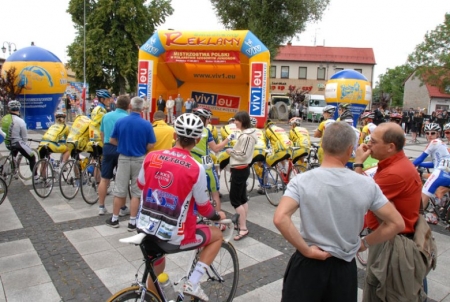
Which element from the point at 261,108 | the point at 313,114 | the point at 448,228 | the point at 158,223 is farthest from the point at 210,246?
the point at 313,114

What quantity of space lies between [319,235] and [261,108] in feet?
44.6

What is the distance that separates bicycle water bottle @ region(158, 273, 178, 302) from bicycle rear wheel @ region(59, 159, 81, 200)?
484cm

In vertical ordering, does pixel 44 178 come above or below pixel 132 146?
below

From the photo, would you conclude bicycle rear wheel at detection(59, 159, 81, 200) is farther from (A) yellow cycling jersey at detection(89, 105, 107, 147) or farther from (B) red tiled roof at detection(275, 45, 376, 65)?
(B) red tiled roof at detection(275, 45, 376, 65)

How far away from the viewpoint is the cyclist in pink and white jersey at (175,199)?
2.58 meters

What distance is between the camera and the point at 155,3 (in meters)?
33.5

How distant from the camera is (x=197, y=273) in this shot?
9.32 ft

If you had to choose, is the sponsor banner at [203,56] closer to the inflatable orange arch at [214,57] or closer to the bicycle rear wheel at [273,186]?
the inflatable orange arch at [214,57]

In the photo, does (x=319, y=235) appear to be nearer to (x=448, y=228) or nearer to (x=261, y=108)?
(x=448, y=228)

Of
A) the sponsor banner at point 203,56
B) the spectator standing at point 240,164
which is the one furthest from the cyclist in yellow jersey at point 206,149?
the sponsor banner at point 203,56

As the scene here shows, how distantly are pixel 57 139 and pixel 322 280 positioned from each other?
6616 mm

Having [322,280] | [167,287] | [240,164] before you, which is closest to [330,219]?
[322,280]

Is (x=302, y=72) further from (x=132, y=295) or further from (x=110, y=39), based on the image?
(x=132, y=295)

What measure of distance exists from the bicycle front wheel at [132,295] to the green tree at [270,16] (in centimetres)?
2883
